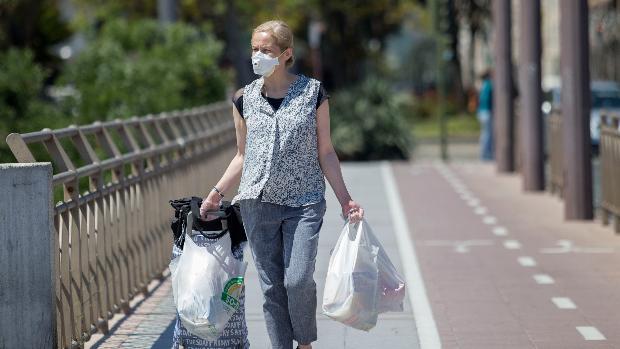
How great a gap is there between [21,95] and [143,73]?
2.27 m

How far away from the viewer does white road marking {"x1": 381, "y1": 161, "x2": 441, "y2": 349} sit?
356 inches

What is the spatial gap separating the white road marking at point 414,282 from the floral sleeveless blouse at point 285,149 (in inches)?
73.1

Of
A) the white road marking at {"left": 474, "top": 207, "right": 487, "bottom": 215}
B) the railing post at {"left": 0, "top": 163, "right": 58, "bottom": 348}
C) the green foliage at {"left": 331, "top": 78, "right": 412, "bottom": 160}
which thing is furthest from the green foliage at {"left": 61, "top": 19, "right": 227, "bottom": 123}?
the railing post at {"left": 0, "top": 163, "right": 58, "bottom": 348}

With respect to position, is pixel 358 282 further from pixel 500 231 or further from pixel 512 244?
pixel 500 231

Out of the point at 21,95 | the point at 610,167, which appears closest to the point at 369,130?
the point at 21,95

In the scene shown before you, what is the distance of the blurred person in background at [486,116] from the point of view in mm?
29062

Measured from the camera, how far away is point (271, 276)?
7238mm

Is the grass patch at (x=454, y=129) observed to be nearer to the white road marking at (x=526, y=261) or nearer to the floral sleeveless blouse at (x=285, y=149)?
the white road marking at (x=526, y=261)

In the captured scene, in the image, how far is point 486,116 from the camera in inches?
1162

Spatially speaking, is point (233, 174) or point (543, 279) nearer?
point (233, 174)

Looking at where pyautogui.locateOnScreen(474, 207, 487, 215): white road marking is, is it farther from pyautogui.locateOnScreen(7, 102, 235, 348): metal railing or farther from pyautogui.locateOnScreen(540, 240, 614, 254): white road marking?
pyautogui.locateOnScreen(7, 102, 235, 348): metal railing

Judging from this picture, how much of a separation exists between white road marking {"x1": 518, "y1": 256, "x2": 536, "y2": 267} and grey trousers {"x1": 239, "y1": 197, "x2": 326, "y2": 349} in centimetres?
553

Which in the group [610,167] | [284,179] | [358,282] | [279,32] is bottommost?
[610,167]

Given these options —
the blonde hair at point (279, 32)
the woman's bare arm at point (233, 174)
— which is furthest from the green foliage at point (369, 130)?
the blonde hair at point (279, 32)
